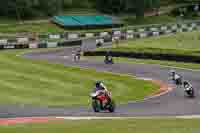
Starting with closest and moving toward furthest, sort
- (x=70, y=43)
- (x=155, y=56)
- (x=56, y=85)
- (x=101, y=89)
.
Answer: (x=101, y=89)
(x=56, y=85)
(x=155, y=56)
(x=70, y=43)

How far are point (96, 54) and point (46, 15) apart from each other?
36.2 meters

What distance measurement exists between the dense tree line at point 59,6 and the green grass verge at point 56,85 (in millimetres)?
44686

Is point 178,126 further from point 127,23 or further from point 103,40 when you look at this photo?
point 127,23

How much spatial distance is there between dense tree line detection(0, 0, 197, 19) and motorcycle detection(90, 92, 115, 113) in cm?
6174

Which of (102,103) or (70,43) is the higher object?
(70,43)

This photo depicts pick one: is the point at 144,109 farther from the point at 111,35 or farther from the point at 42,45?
the point at 111,35

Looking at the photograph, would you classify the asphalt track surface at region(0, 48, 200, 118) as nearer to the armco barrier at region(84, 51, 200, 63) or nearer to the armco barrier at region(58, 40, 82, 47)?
the armco barrier at region(84, 51, 200, 63)

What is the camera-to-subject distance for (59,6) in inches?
3561

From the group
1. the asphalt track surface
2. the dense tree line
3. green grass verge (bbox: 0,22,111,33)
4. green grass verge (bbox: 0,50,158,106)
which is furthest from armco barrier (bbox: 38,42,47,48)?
the asphalt track surface

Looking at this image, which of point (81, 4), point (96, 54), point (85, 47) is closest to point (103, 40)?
point (85, 47)

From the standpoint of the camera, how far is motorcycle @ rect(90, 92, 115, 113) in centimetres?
2401

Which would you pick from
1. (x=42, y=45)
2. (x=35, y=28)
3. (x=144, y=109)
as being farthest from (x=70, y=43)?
(x=144, y=109)

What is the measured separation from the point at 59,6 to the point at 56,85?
59799 mm

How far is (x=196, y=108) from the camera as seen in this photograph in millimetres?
25328
